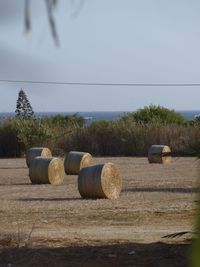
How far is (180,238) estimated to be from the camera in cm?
867

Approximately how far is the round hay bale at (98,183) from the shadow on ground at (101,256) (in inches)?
267

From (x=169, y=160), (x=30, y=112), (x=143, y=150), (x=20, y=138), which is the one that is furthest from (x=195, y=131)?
(x=30, y=112)

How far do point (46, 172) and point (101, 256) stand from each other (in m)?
12.6

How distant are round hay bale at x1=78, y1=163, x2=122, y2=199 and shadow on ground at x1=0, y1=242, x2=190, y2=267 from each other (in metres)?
6.78

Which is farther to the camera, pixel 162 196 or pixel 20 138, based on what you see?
pixel 20 138

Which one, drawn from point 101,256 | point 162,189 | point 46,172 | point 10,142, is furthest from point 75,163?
point 101,256

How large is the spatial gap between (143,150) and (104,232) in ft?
90.3

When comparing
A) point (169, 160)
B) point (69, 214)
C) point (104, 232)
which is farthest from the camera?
point (169, 160)

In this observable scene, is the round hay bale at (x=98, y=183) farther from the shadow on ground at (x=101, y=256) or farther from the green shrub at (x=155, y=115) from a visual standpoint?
the green shrub at (x=155, y=115)

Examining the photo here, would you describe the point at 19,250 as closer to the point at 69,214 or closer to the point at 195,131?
the point at 69,214

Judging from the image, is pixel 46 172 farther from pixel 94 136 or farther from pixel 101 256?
pixel 94 136

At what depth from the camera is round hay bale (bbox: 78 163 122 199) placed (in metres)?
15.0

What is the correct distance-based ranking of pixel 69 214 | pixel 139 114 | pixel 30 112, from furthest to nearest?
1. pixel 30 112
2. pixel 139 114
3. pixel 69 214

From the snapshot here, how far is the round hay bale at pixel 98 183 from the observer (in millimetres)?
15031
